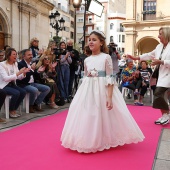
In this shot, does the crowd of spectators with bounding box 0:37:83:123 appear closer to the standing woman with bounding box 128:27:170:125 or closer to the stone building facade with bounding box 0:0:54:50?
the standing woman with bounding box 128:27:170:125

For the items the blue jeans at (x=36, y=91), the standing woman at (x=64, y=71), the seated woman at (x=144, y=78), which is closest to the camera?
the blue jeans at (x=36, y=91)

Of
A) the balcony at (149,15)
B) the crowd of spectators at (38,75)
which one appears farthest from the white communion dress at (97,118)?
the balcony at (149,15)

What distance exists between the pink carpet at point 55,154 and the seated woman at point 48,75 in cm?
211

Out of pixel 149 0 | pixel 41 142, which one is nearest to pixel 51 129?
pixel 41 142

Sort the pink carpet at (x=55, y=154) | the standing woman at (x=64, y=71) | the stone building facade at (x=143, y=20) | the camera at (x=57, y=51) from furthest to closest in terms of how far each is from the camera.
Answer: the stone building facade at (x=143, y=20) → the standing woman at (x=64, y=71) → the camera at (x=57, y=51) → the pink carpet at (x=55, y=154)

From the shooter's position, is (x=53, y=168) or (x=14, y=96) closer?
(x=53, y=168)

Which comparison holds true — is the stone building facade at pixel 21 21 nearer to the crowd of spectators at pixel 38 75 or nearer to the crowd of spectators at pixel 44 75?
the crowd of spectators at pixel 44 75

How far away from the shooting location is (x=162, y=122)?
5113mm

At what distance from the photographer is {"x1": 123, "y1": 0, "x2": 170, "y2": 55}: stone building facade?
28859mm

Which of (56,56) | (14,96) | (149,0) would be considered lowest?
(14,96)

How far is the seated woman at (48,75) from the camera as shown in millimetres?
6520

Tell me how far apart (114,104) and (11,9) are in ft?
41.6

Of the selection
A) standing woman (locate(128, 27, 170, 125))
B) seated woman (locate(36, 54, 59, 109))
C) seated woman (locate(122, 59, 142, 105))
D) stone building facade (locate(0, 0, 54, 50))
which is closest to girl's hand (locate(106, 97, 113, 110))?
standing woman (locate(128, 27, 170, 125))

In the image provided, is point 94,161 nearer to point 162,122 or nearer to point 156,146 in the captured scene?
point 156,146
